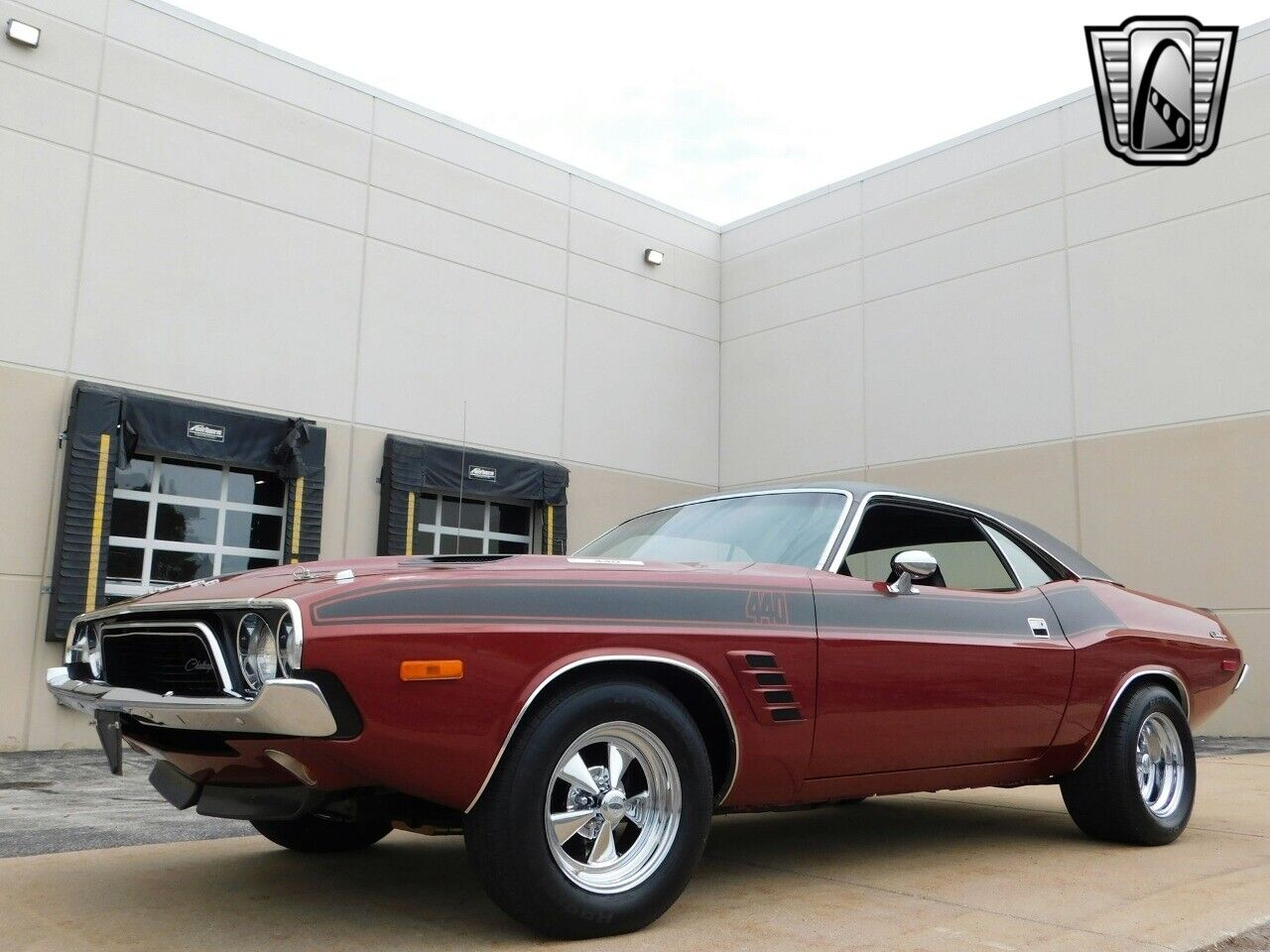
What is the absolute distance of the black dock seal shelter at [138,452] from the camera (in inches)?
389

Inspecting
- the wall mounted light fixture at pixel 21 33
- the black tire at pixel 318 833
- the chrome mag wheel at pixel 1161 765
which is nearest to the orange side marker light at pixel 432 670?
the black tire at pixel 318 833

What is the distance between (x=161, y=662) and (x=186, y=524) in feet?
27.6

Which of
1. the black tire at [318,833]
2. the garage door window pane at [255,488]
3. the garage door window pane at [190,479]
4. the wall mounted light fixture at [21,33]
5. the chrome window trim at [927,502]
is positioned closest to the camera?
the chrome window trim at [927,502]

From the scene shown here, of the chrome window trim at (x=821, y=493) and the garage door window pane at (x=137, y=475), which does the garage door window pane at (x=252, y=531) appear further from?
the chrome window trim at (x=821, y=493)

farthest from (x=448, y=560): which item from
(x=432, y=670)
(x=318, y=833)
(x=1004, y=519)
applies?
(x=1004, y=519)

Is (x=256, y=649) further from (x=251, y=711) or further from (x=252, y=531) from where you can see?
(x=252, y=531)

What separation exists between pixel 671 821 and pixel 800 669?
70 cm

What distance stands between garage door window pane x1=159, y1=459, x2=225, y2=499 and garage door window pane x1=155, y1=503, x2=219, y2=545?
0.48 feet

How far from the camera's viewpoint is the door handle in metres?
4.57

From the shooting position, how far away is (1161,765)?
5.04 metres

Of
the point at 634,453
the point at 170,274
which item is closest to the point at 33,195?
the point at 170,274

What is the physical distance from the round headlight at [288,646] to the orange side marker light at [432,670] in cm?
27

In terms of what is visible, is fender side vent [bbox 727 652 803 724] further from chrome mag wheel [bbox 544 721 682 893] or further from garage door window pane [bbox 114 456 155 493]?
garage door window pane [bbox 114 456 155 493]

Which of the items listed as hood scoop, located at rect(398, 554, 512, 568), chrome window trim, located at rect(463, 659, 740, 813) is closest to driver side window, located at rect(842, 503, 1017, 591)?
chrome window trim, located at rect(463, 659, 740, 813)
